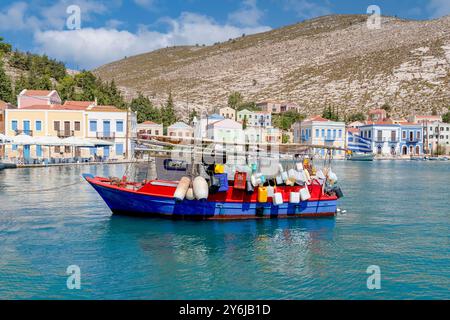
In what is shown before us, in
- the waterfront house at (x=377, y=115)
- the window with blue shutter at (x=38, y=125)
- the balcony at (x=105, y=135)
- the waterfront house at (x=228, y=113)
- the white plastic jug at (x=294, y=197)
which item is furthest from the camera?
the waterfront house at (x=377, y=115)

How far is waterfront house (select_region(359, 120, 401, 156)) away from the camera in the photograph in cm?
9656

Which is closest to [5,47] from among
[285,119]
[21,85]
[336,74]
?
[21,85]

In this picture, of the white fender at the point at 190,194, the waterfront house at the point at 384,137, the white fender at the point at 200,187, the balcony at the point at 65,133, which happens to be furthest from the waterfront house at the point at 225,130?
the white fender at the point at 200,187

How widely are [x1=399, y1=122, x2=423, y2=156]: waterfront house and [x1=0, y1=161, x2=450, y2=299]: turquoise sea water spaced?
81.5 metres

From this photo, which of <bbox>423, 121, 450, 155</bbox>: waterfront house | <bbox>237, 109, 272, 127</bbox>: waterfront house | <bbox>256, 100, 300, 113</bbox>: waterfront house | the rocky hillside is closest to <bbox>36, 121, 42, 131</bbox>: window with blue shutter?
<bbox>237, 109, 272, 127</bbox>: waterfront house

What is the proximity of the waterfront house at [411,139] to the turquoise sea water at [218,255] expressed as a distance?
81.5m

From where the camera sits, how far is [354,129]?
10088 cm

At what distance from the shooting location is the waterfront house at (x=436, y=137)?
10169 centimetres

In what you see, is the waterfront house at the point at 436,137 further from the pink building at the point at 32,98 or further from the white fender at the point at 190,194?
the white fender at the point at 190,194

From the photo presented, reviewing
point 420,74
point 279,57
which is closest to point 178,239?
point 420,74

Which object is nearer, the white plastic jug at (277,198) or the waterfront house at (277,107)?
the white plastic jug at (277,198)

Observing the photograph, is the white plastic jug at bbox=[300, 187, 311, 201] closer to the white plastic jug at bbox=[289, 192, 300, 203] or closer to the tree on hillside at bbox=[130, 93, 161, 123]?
the white plastic jug at bbox=[289, 192, 300, 203]

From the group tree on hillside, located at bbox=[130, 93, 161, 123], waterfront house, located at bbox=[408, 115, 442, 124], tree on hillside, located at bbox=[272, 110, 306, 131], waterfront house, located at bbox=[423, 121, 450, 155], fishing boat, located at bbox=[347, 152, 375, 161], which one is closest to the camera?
tree on hillside, located at bbox=[130, 93, 161, 123]

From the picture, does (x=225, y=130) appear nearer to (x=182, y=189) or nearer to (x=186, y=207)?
(x=186, y=207)
